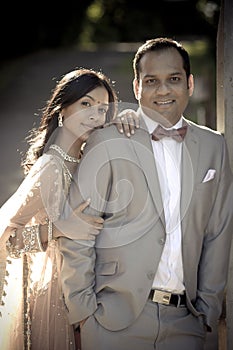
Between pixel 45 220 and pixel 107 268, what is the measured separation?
0.59 metres

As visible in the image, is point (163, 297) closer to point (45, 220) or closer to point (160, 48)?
point (45, 220)

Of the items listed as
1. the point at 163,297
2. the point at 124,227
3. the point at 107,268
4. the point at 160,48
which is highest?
the point at 160,48

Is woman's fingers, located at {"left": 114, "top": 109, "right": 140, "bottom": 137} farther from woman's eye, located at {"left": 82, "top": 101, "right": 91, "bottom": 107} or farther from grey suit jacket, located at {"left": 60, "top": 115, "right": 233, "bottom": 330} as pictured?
woman's eye, located at {"left": 82, "top": 101, "right": 91, "bottom": 107}

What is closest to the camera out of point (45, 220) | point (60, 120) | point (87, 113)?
point (45, 220)

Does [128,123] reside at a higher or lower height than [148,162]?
higher

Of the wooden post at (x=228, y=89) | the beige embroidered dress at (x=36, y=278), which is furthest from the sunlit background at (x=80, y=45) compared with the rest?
the wooden post at (x=228, y=89)

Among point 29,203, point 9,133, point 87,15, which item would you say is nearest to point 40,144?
point 29,203

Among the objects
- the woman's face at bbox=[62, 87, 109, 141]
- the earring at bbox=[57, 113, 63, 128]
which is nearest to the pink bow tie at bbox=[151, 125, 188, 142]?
the woman's face at bbox=[62, 87, 109, 141]

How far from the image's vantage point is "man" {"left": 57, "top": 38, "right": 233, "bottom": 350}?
406 cm

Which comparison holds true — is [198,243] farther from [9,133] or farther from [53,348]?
[9,133]

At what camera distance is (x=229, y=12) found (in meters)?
4.46

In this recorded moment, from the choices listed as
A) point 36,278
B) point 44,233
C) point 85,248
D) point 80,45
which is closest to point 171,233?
point 85,248

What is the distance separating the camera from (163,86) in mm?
4086

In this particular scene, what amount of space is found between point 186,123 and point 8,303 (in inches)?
56.0
